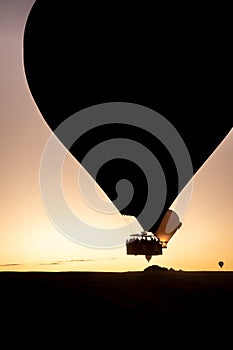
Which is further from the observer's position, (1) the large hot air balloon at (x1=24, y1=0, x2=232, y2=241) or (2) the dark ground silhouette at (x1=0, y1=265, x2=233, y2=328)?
(1) the large hot air balloon at (x1=24, y1=0, x2=232, y2=241)

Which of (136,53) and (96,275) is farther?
(136,53)

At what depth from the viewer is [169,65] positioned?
318 inches

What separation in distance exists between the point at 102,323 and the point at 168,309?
479 millimetres

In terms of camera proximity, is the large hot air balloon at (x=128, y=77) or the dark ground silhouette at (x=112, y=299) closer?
the dark ground silhouette at (x=112, y=299)

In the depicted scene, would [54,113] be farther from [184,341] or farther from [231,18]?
[184,341]

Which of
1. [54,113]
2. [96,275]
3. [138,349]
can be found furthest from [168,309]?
[54,113]

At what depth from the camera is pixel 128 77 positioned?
796 cm

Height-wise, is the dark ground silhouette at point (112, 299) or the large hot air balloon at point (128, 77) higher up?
the large hot air balloon at point (128, 77)

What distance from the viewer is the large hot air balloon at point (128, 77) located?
7930 millimetres

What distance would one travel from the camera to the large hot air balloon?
7930 millimetres

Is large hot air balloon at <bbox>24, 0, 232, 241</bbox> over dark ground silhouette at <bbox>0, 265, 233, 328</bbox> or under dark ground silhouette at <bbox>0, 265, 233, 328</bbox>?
over

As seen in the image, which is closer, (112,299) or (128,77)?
(112,299)

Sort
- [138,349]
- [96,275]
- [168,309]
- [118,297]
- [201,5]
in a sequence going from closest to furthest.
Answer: [138,349] < [168,309] < [118,297] < [96,275] < [201,5]

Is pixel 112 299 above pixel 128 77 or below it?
below
